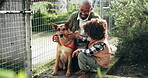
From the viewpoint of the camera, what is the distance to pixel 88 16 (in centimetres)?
459

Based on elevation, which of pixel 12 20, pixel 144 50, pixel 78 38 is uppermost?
pixel 12 20

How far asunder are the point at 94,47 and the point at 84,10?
80cm

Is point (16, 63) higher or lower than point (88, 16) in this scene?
lower

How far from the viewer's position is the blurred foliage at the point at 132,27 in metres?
5.36

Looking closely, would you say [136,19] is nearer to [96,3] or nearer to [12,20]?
[96,3]

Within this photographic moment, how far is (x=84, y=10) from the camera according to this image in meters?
4.50

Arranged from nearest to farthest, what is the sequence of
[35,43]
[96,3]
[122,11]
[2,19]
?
[2,19] → [122,11] → [35,43] → [96,3]

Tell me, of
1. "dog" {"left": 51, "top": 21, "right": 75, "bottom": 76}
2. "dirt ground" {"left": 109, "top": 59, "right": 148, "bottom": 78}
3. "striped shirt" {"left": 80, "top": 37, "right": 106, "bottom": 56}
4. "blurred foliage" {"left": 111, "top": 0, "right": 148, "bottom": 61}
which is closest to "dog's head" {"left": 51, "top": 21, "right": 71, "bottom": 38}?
"dog" {"left": 51, "top": 21, "right": 75, "bottom": 76}

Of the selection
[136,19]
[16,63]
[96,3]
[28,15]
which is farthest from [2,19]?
[96,3]

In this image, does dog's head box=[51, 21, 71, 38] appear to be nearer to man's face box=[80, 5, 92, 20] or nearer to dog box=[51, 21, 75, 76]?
dog box=[51, 21, 75, 76]

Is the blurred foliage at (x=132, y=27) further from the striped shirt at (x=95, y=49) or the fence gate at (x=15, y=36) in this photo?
Answer: the fence gate at (x=15, y=36)

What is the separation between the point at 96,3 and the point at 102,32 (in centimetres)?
328

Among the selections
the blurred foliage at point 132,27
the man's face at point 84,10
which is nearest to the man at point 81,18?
the man's face at point 84,10

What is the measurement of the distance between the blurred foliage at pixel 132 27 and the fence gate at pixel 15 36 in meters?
2.59
